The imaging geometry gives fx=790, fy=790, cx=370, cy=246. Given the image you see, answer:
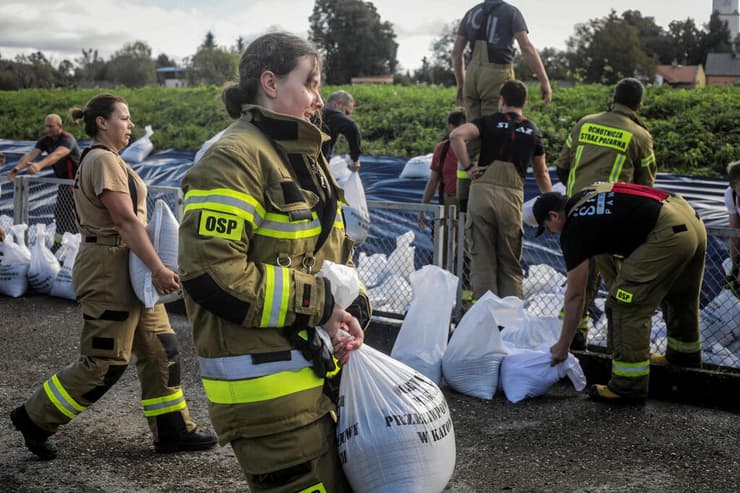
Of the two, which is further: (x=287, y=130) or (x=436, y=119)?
(x=436, y=119)

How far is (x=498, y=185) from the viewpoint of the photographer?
618 centimetres

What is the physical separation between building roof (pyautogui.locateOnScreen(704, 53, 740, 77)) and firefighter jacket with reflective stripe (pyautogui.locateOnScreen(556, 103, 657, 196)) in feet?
133

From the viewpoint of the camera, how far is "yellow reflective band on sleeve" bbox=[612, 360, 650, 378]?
15.6 feet

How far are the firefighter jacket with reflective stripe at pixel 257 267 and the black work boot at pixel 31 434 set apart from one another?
7.37ft

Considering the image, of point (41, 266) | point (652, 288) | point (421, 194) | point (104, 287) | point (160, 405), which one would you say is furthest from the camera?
point (421, 194)

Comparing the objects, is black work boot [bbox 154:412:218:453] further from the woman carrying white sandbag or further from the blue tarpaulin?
the blue tarpaulin

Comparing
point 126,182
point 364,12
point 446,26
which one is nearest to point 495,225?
point 126,182

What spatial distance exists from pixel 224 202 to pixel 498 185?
4424 mm

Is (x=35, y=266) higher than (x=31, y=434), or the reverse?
(x=35, y=266)

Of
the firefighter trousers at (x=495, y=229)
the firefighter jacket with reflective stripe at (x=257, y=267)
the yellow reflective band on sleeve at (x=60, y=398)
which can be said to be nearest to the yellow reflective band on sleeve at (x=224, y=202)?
the firefighter jacket with reflective stripe at (x=257, y=267)

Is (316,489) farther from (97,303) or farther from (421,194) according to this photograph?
(421,194)

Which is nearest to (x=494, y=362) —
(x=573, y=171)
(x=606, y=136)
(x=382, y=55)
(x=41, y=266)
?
(x=573, y=171)

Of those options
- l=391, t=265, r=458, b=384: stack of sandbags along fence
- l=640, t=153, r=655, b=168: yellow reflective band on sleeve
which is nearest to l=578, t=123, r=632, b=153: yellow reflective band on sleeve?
l=640, t=153, r=655, b=168: yellow reflective band on sleeve

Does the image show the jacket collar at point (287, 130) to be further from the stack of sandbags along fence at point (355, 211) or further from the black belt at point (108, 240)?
the stack of sandbags along fence at point (355, 211)
